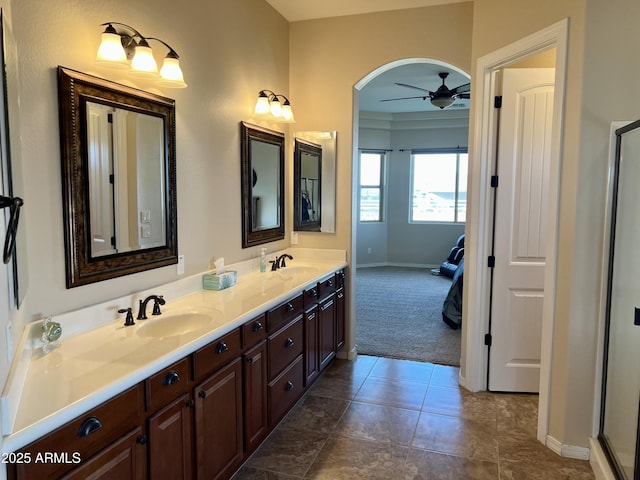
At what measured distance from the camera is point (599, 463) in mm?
2406

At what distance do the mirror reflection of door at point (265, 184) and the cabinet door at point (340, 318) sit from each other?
32.2 inches

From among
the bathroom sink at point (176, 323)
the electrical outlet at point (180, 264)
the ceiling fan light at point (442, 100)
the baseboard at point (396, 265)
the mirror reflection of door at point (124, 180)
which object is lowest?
the baseboard at point (396, 265)

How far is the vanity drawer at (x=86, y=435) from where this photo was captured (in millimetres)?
1249

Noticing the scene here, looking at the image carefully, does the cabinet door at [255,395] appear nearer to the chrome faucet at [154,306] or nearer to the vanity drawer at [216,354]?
the vanity drawer at [216,354]

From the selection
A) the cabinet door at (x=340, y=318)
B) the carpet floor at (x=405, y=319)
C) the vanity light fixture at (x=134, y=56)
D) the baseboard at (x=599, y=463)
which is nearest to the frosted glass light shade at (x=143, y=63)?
the vanity light fixture at (x=134, y=56)

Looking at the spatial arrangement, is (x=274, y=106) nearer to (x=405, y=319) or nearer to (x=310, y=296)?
(x=310, y=296)

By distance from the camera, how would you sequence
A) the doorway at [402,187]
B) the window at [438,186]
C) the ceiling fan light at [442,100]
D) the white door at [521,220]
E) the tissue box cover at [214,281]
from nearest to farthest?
the tissue box cover at [214,281] → the white door at [521,220] → the ceiling fan light at [442,100] → the doorway at [402,187] → the window at [438,186]

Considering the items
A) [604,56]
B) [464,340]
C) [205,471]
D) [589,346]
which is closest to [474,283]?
[464,340]

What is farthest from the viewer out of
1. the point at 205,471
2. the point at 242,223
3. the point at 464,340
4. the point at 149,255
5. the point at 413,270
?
the point at 413,270

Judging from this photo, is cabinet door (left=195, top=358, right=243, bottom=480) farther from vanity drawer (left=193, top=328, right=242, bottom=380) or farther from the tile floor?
the tile floor

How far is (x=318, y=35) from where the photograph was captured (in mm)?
3984

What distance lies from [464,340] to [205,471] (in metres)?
2.29

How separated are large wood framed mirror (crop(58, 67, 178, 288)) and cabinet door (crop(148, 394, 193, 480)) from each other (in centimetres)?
70

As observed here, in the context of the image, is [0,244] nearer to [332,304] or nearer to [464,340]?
[332,304]
